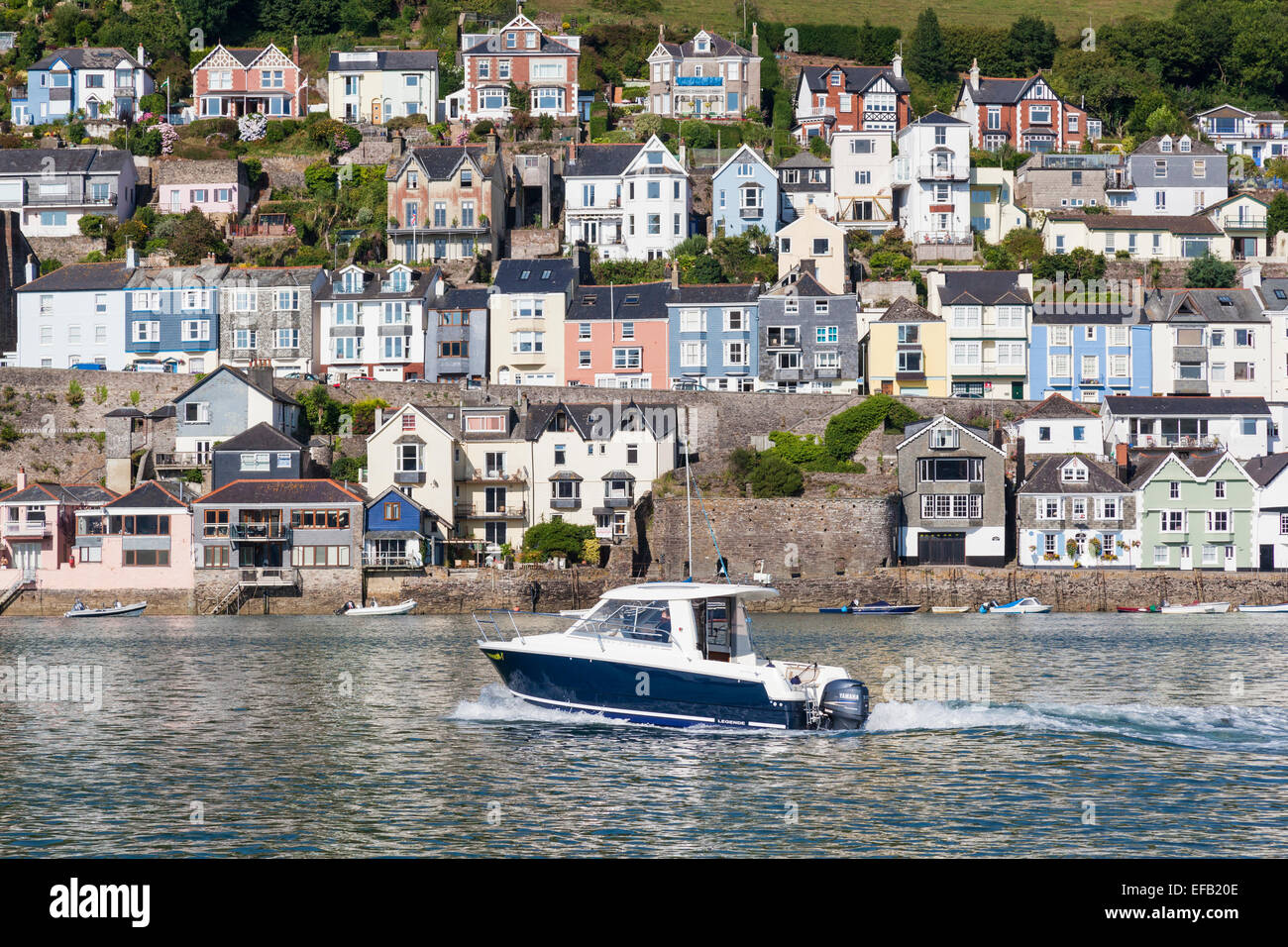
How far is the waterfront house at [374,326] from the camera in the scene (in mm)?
89500

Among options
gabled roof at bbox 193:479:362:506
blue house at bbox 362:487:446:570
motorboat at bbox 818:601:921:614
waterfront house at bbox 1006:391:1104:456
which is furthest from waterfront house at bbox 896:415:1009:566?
gabled roof at bbox 193:479:362:506

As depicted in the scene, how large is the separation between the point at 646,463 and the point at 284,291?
27.0 metres

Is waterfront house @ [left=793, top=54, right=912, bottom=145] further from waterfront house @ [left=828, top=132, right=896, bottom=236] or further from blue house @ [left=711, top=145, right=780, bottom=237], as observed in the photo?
blue house @ [left=711, top=145, right=780, bottom=237]

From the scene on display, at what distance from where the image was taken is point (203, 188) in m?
102

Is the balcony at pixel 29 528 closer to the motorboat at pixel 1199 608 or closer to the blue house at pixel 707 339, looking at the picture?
the blue house at pixel 707 339

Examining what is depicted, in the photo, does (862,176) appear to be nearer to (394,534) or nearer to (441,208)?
(441,208)

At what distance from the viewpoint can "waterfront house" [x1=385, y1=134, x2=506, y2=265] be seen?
97062 mm

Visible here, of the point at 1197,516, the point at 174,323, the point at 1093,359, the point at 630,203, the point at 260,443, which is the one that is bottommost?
the point at 1197,516

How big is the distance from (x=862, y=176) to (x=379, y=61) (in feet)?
123

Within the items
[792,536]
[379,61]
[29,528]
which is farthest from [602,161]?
[29,528]

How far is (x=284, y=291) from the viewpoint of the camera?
89.9 m

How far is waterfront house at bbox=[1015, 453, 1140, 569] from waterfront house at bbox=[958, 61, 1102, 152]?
4570cm

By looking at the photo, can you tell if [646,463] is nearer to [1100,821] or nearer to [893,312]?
[893,312]

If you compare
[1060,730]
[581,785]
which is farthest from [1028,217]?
[581,785]
